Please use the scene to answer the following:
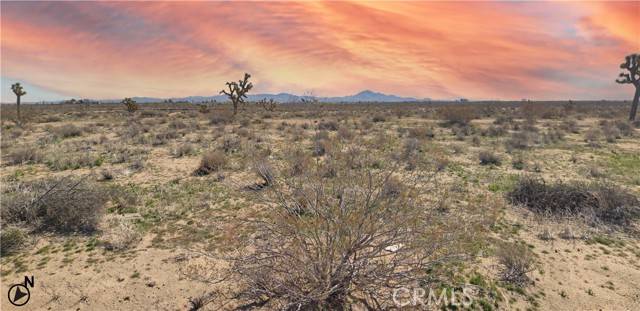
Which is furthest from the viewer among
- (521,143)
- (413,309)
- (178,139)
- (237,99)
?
(237,99)

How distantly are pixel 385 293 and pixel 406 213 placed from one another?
1.15 meters

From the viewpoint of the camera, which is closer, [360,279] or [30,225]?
[360,279]

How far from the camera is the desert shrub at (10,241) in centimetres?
559

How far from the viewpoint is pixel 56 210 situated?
21.5 ft

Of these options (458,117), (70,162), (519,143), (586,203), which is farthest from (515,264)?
(458,117)

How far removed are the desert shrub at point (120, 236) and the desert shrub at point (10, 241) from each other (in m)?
1.29

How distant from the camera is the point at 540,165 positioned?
12055 mm

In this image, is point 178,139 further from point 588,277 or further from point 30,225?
point 588,277

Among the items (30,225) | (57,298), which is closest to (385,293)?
(57,298)

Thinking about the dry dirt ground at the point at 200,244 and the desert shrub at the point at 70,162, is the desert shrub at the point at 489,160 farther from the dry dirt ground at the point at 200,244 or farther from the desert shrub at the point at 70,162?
the desert shrub at the point at 70,162

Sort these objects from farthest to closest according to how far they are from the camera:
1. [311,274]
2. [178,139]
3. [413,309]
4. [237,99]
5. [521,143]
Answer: [237,99]
[178,139]
[521,143]
[413,309]
[311,274]

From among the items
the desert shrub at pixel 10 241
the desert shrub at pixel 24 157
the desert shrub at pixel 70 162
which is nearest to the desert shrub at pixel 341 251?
the desert shrub at pixel 10 241

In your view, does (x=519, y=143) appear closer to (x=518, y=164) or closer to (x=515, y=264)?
(x=518, y=164)

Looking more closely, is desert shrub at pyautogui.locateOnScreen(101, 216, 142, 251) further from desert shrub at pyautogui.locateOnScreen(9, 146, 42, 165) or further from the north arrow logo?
desert shrub at pyautogui.locateOnScreen(9, 146, 42, 165)
